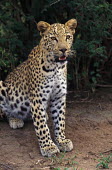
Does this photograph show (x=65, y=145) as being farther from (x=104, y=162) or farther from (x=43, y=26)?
(x=43, y=26)

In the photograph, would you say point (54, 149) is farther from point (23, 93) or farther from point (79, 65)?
point (79, 65)

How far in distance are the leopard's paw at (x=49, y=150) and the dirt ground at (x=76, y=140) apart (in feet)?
0.23

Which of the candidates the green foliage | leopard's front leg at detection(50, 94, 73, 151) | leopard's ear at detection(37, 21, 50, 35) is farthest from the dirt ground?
leopard's ear at detection(37, 21, 50, 35)

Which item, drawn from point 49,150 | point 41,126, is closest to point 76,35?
Answer: point 41,126

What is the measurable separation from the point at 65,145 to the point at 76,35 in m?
3.08

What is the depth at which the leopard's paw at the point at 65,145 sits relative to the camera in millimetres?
5781

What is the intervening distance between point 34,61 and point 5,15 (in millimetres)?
2083

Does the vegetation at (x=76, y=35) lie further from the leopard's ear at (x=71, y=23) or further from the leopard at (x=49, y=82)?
the leopard at (x=49, y=82)

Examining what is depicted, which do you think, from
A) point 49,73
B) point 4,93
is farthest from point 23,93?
point 49,73

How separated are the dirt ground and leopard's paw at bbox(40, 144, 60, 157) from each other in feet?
0.23

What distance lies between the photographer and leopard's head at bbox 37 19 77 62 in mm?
5426

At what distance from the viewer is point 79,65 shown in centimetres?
852

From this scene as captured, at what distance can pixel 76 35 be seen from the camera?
26.3 ft

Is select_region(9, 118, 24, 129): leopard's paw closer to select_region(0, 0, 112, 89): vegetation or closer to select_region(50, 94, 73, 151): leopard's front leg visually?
select_region(50, 94, 73, 151): leopard's front leg
